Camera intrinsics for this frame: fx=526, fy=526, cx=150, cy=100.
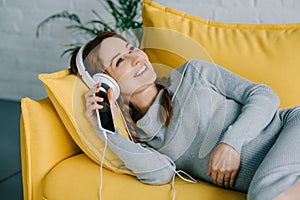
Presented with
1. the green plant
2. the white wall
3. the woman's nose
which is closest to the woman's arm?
the woman's nose

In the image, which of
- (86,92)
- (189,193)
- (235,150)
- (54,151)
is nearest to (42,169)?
(54,151)

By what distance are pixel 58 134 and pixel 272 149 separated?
0.64 m

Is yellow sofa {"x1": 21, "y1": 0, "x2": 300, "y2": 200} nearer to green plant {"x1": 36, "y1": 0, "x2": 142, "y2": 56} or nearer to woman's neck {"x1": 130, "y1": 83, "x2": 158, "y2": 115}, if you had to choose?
woman's neck {"x1": 130, "y1": 83, "x2": 158, "y2": 115}

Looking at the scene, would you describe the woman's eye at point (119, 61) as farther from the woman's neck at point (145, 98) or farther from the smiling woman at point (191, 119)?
the woman's neck at point (145, 98)

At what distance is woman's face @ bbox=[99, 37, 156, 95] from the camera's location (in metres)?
1.49

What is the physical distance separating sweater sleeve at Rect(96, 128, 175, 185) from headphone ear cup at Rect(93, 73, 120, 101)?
12 centimetres

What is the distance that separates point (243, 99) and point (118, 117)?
37cm

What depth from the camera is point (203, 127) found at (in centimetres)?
146

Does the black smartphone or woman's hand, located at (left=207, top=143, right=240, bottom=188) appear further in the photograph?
the black smartphone

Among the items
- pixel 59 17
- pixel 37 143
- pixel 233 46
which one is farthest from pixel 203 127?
pixel 59 17

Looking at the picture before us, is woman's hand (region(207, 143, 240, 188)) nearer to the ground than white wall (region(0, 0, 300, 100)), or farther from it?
farther from it

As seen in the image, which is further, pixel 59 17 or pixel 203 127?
pixel 59 17

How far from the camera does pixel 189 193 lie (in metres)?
1.36

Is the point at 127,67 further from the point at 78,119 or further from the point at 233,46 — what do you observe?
the point at 233,46
